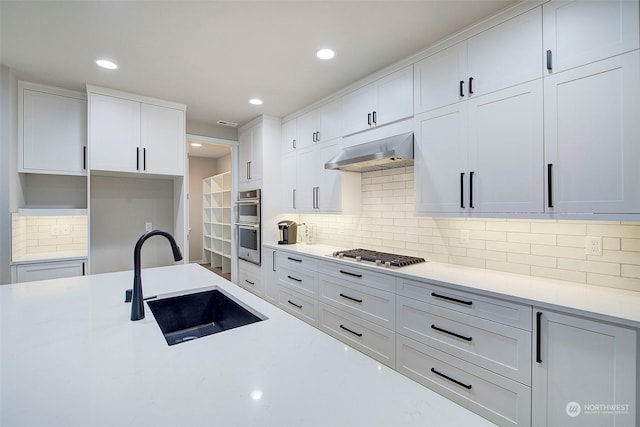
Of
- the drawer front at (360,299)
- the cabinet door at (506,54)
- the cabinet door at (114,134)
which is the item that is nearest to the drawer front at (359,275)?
the drawer front at (360,299)

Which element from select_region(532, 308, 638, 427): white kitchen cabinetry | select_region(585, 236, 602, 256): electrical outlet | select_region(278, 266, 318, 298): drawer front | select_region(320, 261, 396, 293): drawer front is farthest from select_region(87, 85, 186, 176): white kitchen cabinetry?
select_region(585, 236, 602, 256): electrical outlet

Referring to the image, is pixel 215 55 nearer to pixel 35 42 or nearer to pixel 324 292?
pixel 35 42

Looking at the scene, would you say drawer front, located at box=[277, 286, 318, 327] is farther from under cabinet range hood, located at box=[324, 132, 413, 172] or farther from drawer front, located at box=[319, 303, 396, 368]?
under cabinet range hood, located at box=[324, 132, 413, 172]

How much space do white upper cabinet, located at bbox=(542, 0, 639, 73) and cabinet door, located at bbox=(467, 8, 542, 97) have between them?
5 cm

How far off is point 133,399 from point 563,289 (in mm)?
2103

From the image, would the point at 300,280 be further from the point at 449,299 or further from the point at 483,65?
the point at 483,65

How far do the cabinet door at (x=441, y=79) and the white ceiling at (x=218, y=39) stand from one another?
14cm

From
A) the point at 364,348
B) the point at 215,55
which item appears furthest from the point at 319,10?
the point at 364,348

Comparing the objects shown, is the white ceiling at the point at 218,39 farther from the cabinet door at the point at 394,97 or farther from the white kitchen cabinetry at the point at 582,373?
the white kitchen cabinetry at the point at 582,373

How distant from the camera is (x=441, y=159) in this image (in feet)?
7.25

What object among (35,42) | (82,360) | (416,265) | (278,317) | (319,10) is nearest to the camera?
(82,360)

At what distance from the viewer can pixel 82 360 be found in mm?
938

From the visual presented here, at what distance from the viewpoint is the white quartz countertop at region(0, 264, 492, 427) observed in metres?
→ 0.67

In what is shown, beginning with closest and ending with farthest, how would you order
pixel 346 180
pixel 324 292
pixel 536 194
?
pixel 536 194
pixel 324 292
pixel 346 180
